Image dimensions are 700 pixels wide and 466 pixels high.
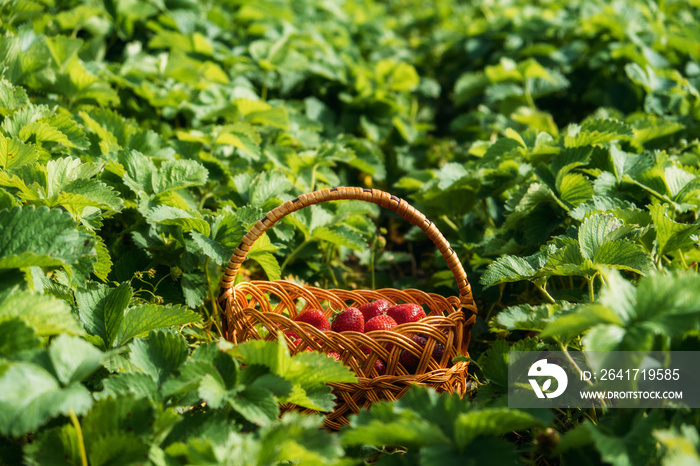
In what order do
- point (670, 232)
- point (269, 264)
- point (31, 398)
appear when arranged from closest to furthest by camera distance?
point (31, 398), point (670, 232), point (269, 264)

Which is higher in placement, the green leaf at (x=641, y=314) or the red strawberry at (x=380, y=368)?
the green leaf at (x=641, y=314)

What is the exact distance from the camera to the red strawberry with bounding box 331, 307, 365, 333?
1.54m

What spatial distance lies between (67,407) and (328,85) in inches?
97.4

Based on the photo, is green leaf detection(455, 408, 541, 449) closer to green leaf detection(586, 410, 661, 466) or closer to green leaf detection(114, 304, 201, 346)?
green leaf detection(586, 410, 661, 466)

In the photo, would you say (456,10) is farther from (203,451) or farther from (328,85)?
(203,451)

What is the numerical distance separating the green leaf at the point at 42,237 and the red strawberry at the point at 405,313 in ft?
2.61

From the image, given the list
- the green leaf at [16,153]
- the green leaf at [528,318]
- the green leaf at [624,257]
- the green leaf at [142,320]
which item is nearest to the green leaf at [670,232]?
the green leaf at [624,257]

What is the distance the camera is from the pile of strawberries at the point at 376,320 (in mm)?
1499

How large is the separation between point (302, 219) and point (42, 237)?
2.78 feet

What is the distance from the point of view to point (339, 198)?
1457mm

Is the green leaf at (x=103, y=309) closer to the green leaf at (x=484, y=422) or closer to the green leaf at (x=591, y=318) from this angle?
the green leaf at (x=484, y=422)

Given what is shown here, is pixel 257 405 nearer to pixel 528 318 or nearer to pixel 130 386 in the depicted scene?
pixel 130 386

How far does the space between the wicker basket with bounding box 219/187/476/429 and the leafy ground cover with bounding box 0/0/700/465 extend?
102 millimetres

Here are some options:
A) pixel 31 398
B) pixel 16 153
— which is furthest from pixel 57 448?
pixel 16 153
